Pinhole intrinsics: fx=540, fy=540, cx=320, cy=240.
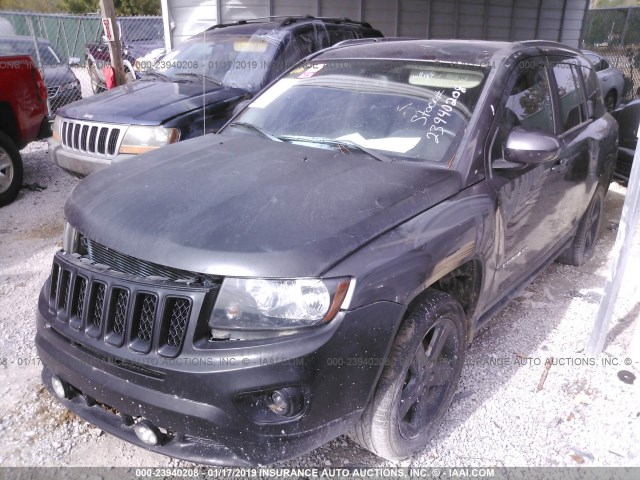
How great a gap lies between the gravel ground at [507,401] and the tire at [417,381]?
18cm

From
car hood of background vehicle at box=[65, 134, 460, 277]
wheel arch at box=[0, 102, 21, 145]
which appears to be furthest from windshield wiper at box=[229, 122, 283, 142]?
wheel arch at box=[0, 102, 21, 145]

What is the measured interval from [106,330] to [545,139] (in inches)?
89.4

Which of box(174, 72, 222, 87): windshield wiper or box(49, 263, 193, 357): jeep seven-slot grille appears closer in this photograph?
box(49, 263, 193, 357): jeep seven-slot grille

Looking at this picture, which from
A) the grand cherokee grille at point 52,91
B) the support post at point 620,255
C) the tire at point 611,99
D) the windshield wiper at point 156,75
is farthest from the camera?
the tire at point 611,99

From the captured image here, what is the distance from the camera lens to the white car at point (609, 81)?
420 inches

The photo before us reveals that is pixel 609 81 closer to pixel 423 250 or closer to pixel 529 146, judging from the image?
pixel 529 146

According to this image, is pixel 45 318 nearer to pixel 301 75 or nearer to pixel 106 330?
pixel 106 330

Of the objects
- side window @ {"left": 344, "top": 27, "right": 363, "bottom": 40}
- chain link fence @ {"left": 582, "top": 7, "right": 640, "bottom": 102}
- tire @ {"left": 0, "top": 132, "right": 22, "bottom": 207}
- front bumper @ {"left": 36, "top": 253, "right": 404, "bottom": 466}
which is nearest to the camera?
front bumper @ {"left": 36, "top": 253, "right": 404, "bottom": 466}

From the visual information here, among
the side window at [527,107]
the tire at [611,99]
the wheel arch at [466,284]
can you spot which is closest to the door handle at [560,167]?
the side window at [527,107]

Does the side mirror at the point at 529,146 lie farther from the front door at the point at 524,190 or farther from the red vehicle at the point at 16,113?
the red vehicle at the point at 16,113

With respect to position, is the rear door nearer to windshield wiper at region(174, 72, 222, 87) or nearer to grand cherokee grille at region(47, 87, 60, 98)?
windshield wiper at region(174, 72, 222, 87)

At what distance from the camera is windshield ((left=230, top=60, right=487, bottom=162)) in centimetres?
284

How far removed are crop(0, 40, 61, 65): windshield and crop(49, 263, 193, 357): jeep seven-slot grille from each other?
24.6ft

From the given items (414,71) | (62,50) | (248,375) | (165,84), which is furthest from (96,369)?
(62,50)
